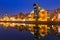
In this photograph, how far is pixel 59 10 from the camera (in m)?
1.06

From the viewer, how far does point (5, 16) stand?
138 cm

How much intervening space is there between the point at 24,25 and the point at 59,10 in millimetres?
317

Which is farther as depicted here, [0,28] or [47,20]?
[0,28]

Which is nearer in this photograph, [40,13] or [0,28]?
[40,13]

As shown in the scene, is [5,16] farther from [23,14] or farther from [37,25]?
[37,25]

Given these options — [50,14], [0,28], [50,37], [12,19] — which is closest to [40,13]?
[50,14]

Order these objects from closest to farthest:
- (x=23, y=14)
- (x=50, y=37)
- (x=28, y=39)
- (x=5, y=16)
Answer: (x=50, y=37) < (x=28, y=39) < (x=23, y=14) < (x=5, y=16)

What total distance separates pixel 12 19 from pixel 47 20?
0.38m

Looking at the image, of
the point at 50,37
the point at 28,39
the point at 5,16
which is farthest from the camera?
the point at 5,16

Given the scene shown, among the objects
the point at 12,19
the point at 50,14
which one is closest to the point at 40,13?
the point at 50,14

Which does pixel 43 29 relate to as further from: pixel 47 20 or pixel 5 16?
pixel 5 16

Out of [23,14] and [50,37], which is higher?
[23,14]

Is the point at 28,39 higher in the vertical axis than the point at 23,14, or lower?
lower

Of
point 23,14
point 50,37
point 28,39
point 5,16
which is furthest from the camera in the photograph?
point 5,16
